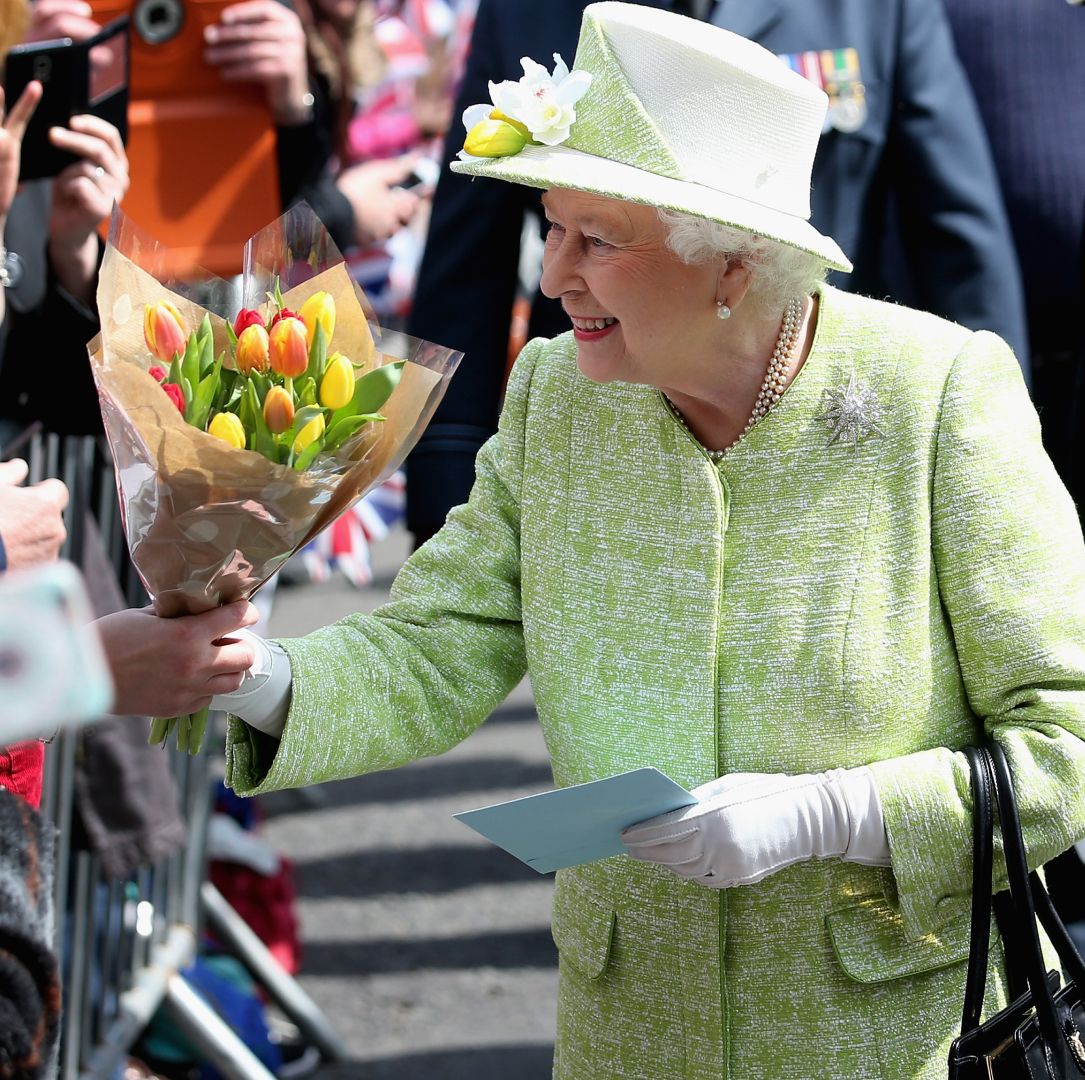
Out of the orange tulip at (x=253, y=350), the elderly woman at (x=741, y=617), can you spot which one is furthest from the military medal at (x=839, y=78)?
the orange tulip at (x=253, y=350)

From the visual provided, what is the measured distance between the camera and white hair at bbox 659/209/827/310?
1977mm

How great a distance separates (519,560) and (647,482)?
22 cm

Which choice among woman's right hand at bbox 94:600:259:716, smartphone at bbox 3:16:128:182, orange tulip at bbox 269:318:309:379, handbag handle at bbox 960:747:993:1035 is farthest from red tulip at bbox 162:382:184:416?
smartphone at bbox 3:16:128:182

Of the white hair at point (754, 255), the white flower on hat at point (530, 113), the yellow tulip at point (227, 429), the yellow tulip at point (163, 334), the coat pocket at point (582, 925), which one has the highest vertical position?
the white flower on hat at point (530, 113)

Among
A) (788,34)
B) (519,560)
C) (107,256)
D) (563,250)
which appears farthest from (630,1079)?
(788,34)

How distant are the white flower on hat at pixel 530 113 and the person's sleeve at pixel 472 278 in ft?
3.56

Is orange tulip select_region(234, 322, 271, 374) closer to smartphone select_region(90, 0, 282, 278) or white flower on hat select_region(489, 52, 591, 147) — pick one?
white flower on hat select_region(489, 52, 591, 147)

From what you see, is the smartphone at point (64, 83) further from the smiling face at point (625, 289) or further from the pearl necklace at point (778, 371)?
the pearl necklace at point (778, 371)

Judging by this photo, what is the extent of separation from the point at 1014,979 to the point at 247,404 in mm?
1084

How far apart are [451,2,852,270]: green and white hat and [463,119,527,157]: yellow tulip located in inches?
0.6

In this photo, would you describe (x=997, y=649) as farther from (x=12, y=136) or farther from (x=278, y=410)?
(x=12, y=136)

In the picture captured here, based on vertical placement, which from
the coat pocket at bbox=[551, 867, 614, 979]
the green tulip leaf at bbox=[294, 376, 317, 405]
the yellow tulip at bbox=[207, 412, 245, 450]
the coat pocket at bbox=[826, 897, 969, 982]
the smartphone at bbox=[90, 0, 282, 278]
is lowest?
the coat pocket at bbox=[551, 867, 614, 979]

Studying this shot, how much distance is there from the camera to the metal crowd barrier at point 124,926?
3.07 meters

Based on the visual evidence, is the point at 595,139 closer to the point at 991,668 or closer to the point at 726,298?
the point at 726,298
